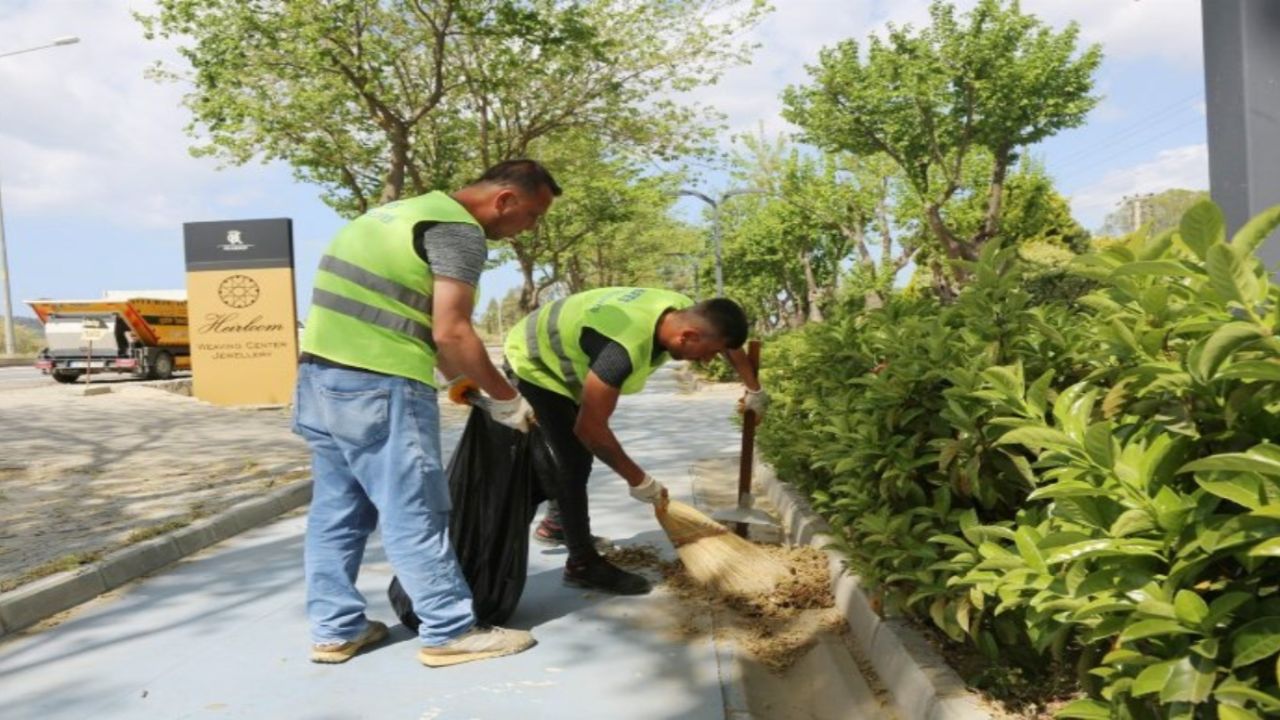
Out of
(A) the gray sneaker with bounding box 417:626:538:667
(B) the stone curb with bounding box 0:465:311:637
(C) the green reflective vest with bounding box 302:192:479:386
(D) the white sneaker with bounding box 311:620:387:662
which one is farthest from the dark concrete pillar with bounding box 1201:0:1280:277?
(B) the stone curb with bounding box 0:465:311:637

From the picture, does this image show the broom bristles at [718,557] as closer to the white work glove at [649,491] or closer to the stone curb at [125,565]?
the white work glove at [649,491]

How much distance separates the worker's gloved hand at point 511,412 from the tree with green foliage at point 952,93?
14.9 metres

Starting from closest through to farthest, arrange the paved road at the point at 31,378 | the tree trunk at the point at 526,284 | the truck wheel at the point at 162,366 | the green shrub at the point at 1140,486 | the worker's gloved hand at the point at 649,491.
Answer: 1. the green shrub at the point at 1140,486
2. the worker's gloved hand at the point at 649,491
3. the paved road at the point at 31,378
4. the truck wheel at the point at 162,366
5. the tree trunk at the point at 526,284

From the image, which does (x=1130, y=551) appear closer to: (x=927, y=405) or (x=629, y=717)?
(x=927, y=405)

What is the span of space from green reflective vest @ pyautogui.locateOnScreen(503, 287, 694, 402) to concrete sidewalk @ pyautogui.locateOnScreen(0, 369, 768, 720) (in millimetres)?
1009

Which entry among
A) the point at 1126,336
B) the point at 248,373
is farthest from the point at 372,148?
the point at 1126,336

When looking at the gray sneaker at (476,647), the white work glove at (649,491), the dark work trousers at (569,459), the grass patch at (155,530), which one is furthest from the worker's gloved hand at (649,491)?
the grass patch at (155,530)

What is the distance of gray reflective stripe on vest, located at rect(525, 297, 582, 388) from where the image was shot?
4.00m

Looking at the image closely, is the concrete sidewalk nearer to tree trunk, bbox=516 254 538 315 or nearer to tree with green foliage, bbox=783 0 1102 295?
tree with green foliage, bbox=783 0 1102 295

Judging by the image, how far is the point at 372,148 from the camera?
55.7 ft

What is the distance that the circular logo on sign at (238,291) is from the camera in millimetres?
14086

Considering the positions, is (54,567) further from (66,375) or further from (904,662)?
(66,375)

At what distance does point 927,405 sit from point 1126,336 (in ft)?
4.03

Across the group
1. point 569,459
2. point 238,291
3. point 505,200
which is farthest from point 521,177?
point 238,291
